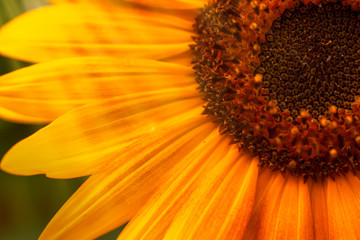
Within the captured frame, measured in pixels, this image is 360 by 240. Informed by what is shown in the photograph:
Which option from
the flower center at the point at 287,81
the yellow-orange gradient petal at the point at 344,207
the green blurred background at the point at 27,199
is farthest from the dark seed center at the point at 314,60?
the green blurred background at the point at 27,199

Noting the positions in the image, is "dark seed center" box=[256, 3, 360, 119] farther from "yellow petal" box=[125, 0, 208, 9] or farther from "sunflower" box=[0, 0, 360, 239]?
"yellow petal" box=[125, 0, 208, 9]

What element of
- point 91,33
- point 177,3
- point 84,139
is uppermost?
point 177,3

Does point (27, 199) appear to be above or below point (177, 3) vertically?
below

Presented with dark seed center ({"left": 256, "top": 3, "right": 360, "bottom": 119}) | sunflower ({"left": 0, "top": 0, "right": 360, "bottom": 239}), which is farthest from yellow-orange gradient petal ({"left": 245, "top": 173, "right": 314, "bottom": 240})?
dark seed center ({"left": 256, "top": 3, "right": 360, "bottom": 119})

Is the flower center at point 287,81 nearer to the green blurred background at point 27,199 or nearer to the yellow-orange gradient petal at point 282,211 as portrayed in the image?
the yellow-orange gradient petal at point 282,211

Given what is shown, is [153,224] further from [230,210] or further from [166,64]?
[166,64]

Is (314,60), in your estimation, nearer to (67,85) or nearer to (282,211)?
(282,211)

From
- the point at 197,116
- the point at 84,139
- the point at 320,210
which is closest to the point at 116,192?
the point at 84,139
